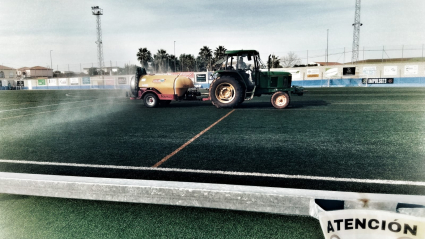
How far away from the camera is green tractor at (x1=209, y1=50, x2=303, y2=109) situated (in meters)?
11.2

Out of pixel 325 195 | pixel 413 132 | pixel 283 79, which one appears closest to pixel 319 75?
pixel 283 79

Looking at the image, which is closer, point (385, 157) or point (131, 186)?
point (131, 186)

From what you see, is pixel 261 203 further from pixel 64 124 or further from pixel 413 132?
pixel 64 124

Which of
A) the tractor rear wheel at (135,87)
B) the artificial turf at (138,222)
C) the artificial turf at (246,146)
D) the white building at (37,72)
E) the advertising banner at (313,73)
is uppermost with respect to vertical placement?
the white building at (37,72)

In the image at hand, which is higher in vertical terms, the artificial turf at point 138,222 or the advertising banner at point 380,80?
the advertising banner at point 380,80

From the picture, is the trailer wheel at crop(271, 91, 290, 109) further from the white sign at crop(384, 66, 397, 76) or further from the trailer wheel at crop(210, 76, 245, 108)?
the white sign at crop(384, 66, 397, 76)

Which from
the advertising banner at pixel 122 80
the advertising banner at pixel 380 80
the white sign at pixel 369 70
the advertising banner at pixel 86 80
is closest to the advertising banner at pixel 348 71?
the white sign at pixel 369 70

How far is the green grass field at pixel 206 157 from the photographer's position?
2582 millimetres

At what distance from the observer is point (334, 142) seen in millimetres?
5582

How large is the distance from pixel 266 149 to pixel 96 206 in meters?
3.16

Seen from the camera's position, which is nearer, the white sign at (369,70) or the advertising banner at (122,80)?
the white sign at (369,70)

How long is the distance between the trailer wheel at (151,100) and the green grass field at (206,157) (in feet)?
10.7

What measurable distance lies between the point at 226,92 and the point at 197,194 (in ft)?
29.9

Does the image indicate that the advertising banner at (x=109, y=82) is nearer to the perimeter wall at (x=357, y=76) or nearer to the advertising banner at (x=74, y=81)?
the perimeter wall at (x=357, y=76)
